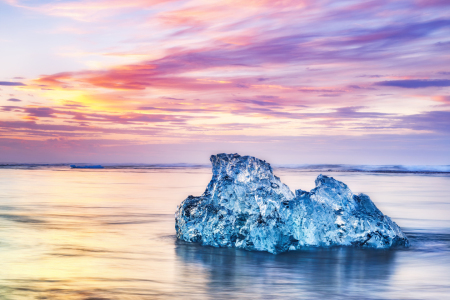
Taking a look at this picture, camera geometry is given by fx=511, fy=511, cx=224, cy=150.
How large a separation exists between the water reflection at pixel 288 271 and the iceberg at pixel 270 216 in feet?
1.18

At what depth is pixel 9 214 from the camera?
55.0 feet

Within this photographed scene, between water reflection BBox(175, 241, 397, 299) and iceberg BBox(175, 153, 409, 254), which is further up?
iceberg BBox(175, 153, 409, 254)

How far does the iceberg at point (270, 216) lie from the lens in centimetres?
1044

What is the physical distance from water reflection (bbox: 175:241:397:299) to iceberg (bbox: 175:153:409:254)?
0.36 m

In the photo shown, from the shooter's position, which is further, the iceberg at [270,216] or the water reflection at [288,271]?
the iceberg at [270,216]

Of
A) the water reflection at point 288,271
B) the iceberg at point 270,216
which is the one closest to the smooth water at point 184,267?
the water reflection at point 288,271

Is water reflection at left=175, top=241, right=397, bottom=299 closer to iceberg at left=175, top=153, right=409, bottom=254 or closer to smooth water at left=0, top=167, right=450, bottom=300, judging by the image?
smooth water at left=0, top=167, right=450, bottom=300

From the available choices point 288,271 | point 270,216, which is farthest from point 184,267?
point 270,216

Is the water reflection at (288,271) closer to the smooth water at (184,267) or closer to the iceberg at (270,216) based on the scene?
the smooth water at (184,267)

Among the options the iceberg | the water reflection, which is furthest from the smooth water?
the iceberg

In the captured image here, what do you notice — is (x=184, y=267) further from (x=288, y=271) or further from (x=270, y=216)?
(x=270, y=216)

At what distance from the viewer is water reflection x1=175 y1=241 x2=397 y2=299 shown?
7500 mm

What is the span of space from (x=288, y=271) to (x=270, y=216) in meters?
1.80

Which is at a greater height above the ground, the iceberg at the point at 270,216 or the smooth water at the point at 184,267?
the iceberg at the point at 270,216
